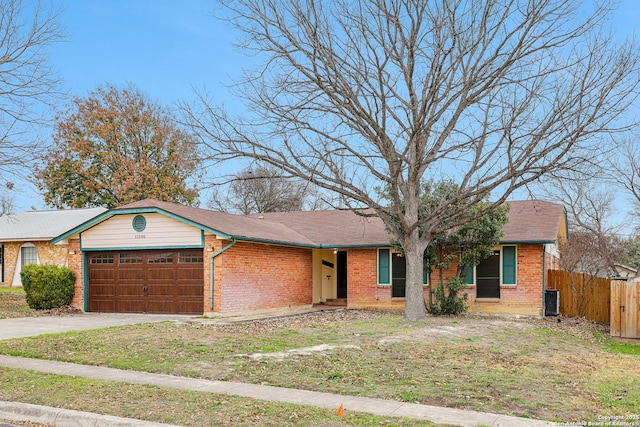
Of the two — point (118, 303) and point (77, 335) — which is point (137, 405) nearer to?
point (77, 335)

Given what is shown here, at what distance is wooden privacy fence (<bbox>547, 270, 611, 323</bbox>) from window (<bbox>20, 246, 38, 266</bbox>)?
2623 cm

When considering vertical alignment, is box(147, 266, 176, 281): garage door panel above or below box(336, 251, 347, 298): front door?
above

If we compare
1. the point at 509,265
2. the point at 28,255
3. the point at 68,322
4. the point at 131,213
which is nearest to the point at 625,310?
the point at 509,265

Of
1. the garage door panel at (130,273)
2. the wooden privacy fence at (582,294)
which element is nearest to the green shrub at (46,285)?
the garage door panel at (130,273)

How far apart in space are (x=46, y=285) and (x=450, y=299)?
1352 cm

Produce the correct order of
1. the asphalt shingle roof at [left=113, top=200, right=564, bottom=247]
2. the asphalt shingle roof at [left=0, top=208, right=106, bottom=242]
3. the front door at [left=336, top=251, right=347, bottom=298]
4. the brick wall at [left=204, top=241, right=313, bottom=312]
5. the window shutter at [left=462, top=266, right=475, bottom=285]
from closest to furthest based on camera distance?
1. the brick wall at [left=204, top=241, right=313, bottom=312]
2. the asphalt shingle roof at [left=113, top=200, right=564, bottom=247]
3. the window shutter at [left=462, top=266, right=475, bottom=285]
4. the front door at [left=336, top=251, right=347, bottom=298]
5. the asphalt shingle roof at [left=0, top=208, right=106, bottom=242]

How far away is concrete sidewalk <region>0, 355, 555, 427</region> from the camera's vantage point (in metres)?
6.62

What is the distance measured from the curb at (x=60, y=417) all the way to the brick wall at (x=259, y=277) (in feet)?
34.7

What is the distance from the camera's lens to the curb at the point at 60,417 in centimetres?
668

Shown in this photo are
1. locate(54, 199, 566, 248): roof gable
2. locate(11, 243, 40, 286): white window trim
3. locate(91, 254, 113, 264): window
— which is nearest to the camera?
locate(54, 199, 566, 248): roof gable

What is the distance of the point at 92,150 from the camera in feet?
129

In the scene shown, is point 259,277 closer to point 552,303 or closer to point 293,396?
point 552,303

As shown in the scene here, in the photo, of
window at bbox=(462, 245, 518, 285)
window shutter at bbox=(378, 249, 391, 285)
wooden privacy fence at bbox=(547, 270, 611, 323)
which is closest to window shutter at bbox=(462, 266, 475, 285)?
window at bbox=(462, 245, 518, 285)

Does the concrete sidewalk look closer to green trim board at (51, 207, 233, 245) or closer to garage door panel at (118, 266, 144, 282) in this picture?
green trim board at (51, 207, 233, 245)
